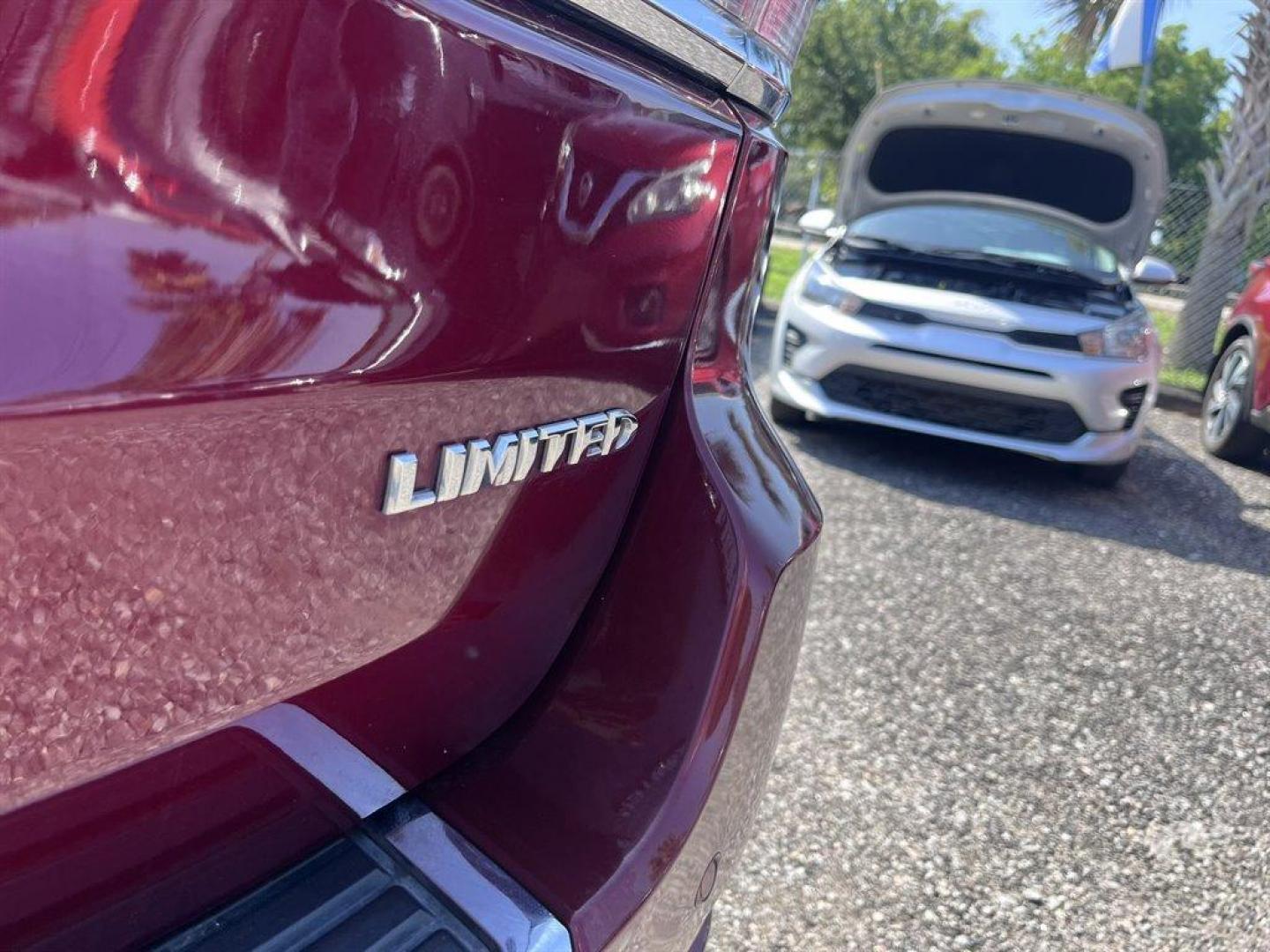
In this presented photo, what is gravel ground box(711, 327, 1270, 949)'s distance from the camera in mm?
2033

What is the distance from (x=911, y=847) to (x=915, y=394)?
10.1 ft

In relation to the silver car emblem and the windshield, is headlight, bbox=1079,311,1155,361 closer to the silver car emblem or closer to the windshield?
the windshield

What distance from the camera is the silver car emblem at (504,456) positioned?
79 cm

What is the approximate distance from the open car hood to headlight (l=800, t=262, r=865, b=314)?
1.33 meters

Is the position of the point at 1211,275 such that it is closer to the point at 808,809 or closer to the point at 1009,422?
the point at 1009,422

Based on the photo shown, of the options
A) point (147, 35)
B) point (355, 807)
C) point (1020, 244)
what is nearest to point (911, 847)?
point (355, 807)

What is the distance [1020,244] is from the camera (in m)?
5.62

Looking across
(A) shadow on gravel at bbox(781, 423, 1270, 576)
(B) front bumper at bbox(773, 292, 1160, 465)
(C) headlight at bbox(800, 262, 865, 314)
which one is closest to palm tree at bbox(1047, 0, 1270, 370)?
(A) shadow on gravel at bbox(781, 423, 1270, 576)

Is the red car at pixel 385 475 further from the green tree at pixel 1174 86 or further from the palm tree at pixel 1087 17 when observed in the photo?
the green tree at pixel 1174 86

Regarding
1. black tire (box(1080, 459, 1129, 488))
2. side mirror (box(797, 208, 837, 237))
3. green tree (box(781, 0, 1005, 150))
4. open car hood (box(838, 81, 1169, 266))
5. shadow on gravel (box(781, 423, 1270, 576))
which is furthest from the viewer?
green tree (box(781, 0, 1005, 150))

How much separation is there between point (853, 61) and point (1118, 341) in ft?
94.3

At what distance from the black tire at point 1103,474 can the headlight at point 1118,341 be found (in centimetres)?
50

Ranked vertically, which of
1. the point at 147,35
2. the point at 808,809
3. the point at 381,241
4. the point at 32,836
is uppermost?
the point at 147,35

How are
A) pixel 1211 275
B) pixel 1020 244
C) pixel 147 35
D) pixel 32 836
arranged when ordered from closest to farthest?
pixel 147 35 → pixel 32 836 → pixel 1020 244 → pixel 1211 275
